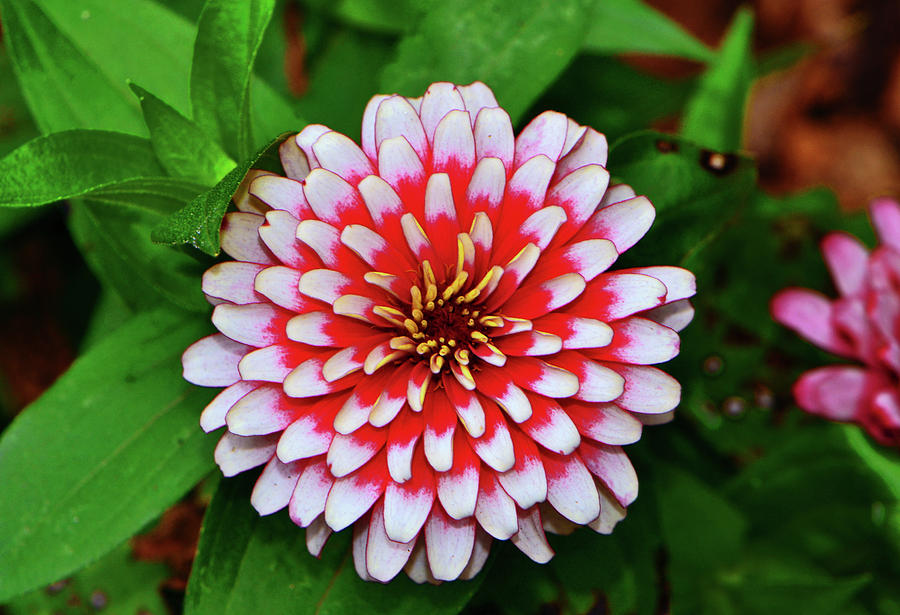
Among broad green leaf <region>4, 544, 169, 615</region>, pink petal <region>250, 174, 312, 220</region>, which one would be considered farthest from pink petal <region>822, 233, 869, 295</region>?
broad green leaf <region>4, 544, 169, 615</region>

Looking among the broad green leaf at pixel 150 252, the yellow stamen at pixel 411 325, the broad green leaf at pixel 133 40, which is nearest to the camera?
the yellow stamen at pixel 411 325

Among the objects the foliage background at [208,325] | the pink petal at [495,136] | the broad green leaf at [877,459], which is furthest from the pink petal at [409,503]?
the broad green leaf at [877,459]

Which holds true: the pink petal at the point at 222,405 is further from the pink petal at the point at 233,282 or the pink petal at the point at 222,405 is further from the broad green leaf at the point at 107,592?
the broad green leaf at the point at 107,592

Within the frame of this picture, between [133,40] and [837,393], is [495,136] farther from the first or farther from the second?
[837,393]

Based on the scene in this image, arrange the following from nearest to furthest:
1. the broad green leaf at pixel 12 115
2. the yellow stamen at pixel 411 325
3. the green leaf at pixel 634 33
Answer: the yellow stamen at pixel 411 325
the green leaf at pixel 634 33
the broad green leaf at pixel 12 115

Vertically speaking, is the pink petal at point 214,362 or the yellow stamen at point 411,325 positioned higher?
the yellow stamen at point 411,325

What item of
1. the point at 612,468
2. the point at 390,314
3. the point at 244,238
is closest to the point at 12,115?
the point at 244,238

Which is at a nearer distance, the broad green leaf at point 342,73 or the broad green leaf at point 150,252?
the broad green leaf at point 150,252
